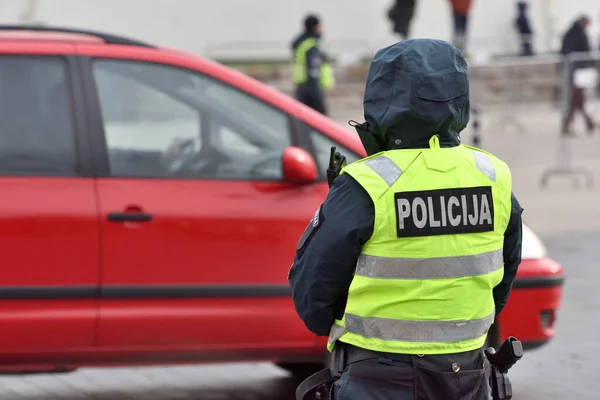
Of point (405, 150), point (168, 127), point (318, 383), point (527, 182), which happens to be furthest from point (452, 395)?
point (527, 182)

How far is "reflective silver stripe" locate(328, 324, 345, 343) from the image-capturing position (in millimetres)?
3047

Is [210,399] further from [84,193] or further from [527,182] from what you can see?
[527,182]

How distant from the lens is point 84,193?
5227mm

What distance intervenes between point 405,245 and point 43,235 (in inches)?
99.8

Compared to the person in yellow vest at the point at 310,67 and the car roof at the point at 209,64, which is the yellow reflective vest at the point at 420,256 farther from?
the person in yellow vest at the point at 310,67

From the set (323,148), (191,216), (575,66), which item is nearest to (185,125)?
(191,216)

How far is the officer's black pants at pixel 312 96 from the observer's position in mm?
18234

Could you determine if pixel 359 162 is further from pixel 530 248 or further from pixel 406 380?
pixel 530 248

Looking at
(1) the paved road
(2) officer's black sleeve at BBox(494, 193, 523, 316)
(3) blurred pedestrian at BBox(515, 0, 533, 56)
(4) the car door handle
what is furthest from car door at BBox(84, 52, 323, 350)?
(3) blurred pedestrian at BBox(515, 0, 533, 56)

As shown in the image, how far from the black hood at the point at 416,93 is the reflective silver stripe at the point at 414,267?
0.28m

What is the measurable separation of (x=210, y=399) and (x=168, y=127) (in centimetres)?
132

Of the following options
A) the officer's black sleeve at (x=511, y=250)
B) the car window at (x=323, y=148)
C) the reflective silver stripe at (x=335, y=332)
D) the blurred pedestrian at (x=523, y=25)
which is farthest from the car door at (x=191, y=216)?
the blurred pedestrian at (x=523, y=25)

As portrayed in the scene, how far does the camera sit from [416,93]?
9.53ft

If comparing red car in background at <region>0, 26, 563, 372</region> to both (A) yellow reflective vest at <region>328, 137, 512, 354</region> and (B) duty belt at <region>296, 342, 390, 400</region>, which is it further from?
(A) yellow reflective vest at <region>328, 137, 512, 354</region>
